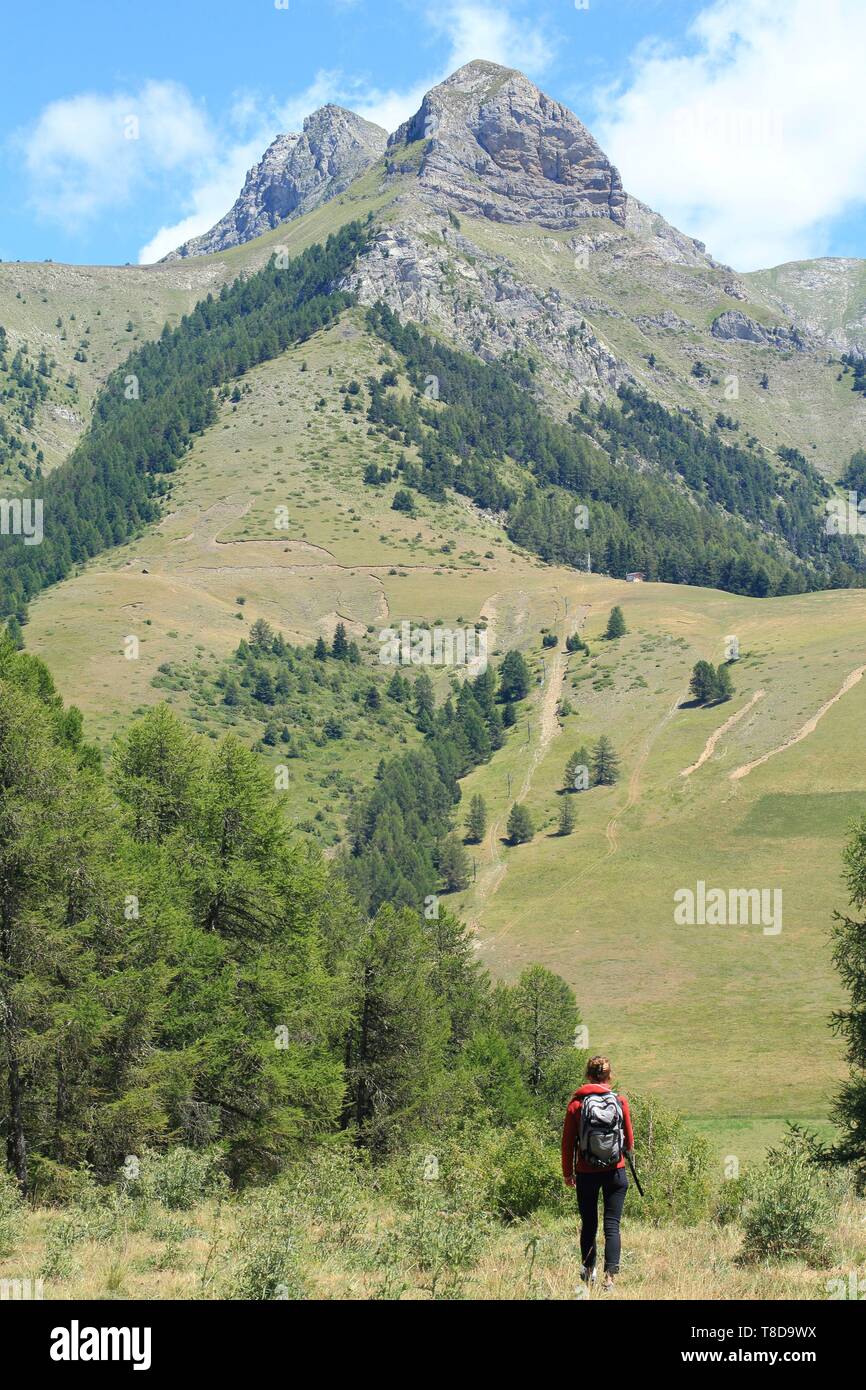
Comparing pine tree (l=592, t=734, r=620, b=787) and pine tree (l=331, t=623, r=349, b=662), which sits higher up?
pine tree (l=331, t=623, r=349, b=662)

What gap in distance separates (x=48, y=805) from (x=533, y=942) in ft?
281

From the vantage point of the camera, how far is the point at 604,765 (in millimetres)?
138625

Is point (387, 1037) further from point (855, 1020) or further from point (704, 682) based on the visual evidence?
point (704, 682)

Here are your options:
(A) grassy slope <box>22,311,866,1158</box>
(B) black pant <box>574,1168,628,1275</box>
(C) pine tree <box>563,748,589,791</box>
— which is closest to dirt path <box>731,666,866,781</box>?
(A) grassy slope <box>22,311,866,1158</box>

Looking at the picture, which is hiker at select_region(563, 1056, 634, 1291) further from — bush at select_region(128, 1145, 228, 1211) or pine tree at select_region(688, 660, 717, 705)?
pine tree at select_region(688, 660, 717, 705)

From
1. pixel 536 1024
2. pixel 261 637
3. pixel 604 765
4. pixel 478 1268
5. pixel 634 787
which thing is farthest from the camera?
pixel 261 637

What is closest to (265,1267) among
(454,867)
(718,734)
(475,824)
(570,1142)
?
(570,1142)

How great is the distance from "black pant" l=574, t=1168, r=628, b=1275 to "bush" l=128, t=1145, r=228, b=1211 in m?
10.7

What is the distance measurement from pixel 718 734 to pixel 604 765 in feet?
48.2

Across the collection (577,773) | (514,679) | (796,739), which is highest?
(514,679)

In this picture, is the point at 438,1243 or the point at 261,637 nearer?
the point at 438,1243

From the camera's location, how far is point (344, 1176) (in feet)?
65.0

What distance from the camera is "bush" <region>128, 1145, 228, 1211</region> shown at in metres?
21.2
